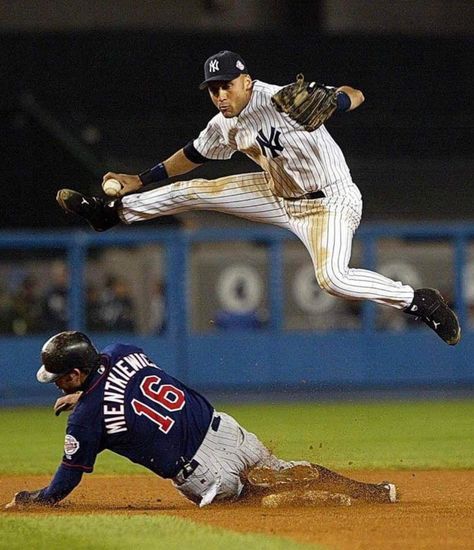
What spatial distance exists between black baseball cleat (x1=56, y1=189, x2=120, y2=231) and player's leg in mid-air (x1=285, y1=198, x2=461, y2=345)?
116cm

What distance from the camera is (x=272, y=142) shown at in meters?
6.98

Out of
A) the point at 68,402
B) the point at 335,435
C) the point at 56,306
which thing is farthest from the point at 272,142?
the point at 56,306

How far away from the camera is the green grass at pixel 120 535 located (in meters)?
5.42

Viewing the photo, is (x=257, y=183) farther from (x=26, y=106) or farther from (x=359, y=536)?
(x=26, y=106)

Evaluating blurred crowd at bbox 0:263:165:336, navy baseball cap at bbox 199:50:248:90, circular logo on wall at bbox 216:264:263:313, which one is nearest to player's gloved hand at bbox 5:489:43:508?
navy baseball cap at bbox 199:50:248:90

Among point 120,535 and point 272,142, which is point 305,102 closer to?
point 272,142

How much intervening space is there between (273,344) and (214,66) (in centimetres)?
925

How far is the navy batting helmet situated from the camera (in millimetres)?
6312

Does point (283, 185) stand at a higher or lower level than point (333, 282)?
higher

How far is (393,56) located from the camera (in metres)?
18.3

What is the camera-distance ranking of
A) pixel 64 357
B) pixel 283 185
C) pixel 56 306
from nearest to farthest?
pixel 64 357
pixel 283 185
pixel 56 306

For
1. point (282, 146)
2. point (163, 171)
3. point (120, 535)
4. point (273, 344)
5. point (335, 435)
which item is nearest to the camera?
point (120, 535)

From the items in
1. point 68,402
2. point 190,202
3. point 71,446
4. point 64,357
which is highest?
point 190,202

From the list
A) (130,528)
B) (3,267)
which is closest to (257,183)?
(130,528)
